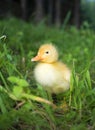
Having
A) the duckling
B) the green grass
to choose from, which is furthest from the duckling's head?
the green grass

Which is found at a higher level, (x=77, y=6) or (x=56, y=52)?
(x=56, y=52)

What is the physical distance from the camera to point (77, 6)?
1334 cm

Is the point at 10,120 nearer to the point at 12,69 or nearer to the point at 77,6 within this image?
the point at 12,69

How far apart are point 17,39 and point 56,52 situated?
115 inches

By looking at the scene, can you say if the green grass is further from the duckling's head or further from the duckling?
the duckling's head

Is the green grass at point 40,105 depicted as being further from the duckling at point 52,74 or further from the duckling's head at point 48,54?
the duckling's head at point 48,54

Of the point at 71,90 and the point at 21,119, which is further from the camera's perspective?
the point at 71,90

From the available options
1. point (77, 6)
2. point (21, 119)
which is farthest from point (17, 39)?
point (77, 6)

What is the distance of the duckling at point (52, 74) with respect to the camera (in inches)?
107

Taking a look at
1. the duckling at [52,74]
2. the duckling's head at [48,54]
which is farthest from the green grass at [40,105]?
the duckling's head at [48,54]

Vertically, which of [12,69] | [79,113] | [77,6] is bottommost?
[77,6]

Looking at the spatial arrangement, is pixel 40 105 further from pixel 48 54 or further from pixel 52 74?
pixel 48 54

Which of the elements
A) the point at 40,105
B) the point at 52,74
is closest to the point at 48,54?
the point at 52,74

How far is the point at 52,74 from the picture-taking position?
272 cm
